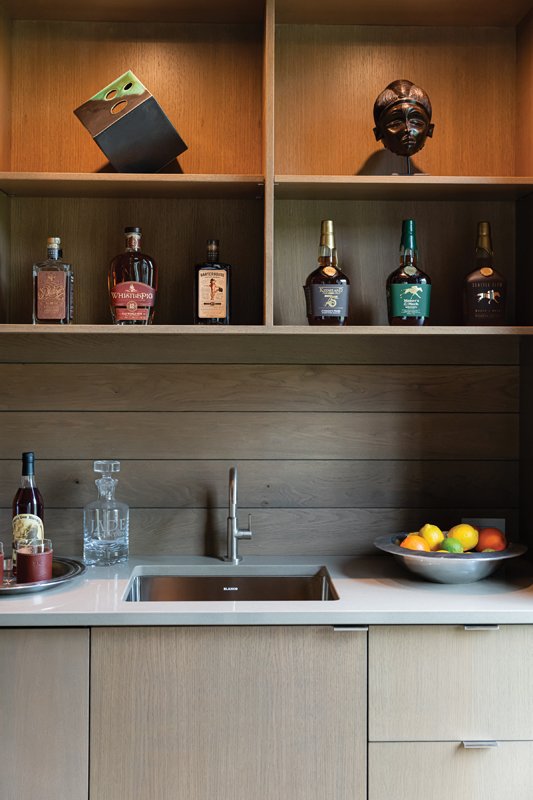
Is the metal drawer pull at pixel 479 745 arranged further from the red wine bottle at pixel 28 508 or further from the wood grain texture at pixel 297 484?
the red wine bottle at pixel 28 508

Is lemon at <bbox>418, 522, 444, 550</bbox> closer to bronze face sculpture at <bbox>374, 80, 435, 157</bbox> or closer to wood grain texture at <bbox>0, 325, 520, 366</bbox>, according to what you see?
wood grain texture at <bbox>0, 325, 520, 366</bbox>

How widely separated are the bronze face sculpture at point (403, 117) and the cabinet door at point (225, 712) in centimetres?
122

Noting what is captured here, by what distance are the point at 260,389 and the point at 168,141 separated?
0.71 meters

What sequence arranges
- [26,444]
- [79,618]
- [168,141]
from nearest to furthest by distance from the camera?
[79,618], [168,141], [26,444]

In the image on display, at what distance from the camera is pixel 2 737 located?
1.67 metres

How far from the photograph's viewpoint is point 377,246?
2207mm

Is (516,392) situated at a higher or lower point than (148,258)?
lower

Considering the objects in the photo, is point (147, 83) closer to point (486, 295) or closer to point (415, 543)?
point (486, 295)

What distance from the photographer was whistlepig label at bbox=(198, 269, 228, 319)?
6.59 ft

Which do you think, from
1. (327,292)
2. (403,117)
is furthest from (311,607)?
(403,117)

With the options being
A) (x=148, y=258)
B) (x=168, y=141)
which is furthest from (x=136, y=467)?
(x=168, y=141)

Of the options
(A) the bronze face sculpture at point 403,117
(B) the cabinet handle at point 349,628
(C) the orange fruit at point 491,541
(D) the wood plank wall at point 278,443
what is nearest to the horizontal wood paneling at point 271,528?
(D) the wood plank wall at point 278,443

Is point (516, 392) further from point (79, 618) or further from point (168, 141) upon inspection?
point (79, 618)

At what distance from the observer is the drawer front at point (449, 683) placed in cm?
169
